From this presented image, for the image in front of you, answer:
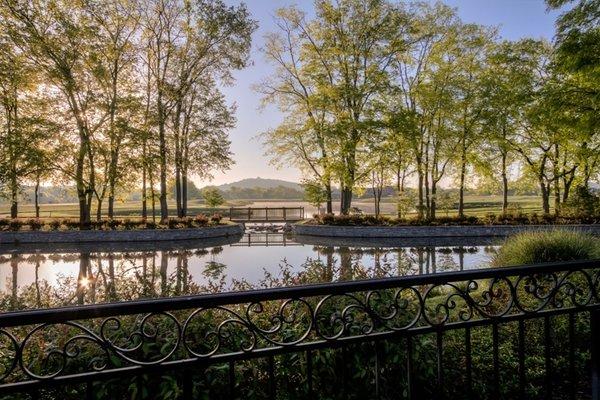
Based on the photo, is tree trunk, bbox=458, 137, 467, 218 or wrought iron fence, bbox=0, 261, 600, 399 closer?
wrought iron fence, bbox=0, 261, 600, 399

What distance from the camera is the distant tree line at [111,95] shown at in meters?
21.5

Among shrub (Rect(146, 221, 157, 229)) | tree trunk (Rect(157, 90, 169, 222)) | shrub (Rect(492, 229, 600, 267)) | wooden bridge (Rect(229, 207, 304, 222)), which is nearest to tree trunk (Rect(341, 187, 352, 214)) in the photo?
wooden bridge (Rect(229, 207, 304, 222))

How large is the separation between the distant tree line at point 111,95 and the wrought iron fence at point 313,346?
21338 millimetres

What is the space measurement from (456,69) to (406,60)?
316cm

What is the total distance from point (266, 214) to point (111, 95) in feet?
47.2

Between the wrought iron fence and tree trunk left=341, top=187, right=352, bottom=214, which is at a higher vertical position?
tree trunk left=341, top=187, right=352, bottom=214

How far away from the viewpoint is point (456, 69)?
84.0ft

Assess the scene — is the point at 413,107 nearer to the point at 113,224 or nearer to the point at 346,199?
the point at 346,199

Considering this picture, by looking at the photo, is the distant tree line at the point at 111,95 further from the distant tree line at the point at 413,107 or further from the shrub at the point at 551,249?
the shrub at the point at 551,249

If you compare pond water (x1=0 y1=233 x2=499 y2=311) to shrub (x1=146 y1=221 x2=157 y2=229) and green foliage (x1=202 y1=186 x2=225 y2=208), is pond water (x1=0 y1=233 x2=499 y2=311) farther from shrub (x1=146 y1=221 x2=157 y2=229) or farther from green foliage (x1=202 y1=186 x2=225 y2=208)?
green foliage (x1=202 y1=186 x2=225 y2=208)

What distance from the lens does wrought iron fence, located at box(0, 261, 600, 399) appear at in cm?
162

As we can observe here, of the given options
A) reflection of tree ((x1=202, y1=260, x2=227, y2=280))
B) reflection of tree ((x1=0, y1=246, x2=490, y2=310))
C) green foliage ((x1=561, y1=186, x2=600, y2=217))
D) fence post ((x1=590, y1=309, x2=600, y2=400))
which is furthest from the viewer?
green foliage ((x1=561, y1=186, x2=600, y2=217))

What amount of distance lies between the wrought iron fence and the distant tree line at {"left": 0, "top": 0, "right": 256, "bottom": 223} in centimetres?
2134

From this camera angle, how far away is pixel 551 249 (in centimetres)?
684
